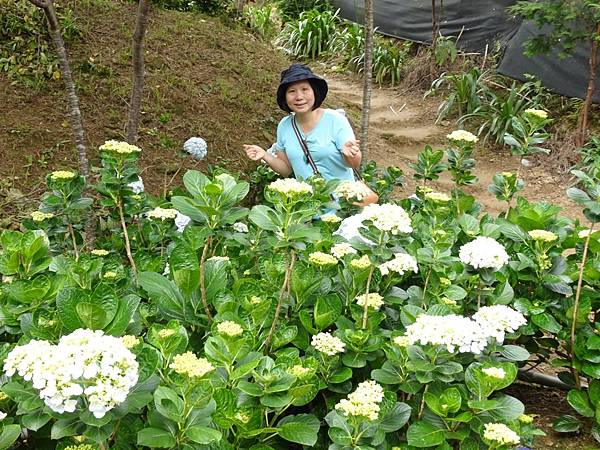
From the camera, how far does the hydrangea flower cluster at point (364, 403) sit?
3.77 ft

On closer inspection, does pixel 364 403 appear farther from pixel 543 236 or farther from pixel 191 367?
pixel 543 236

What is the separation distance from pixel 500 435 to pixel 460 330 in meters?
0.22

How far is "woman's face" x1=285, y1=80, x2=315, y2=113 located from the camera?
3.22 m

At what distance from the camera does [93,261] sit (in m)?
1.60

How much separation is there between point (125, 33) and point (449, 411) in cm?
503

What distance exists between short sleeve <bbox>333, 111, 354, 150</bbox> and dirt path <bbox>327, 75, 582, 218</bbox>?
2.32 m

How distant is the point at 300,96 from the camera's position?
3.23 meters

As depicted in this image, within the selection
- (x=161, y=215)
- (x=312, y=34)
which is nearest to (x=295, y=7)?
(x=312, y=34)

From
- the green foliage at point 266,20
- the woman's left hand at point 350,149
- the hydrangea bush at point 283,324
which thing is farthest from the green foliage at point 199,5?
the hydrangea bush at point 283,324

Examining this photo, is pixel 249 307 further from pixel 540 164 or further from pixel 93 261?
pixel 540 164

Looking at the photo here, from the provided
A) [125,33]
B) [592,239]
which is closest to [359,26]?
[125,33]

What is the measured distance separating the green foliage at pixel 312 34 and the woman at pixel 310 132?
26.4 ft

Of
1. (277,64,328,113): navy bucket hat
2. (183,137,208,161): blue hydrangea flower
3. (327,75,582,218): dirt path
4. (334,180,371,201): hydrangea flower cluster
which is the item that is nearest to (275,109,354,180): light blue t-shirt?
(277,64,328,113): navy bucket hat

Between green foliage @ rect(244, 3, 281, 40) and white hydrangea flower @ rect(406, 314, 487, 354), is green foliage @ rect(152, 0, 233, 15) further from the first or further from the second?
white hydrangea flower @ rect(406, 314, 487, 354)
